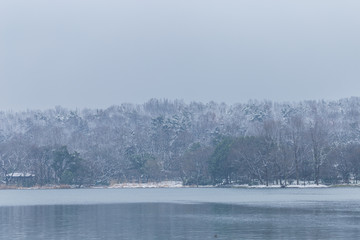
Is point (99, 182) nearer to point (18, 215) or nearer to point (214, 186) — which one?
point (214, 186)

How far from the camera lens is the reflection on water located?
126 feet

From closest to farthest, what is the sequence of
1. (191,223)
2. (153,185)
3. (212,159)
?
(191,223)
(212,159)
(153,185)

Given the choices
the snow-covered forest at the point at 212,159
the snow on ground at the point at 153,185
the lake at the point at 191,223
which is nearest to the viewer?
the lake at the point at 191,223

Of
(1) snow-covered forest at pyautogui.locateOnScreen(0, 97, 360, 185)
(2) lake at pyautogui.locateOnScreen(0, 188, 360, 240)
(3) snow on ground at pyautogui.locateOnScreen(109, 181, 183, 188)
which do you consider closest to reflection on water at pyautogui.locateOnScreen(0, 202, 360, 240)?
(2) lake at pyautogui.locateOnScreen(0, 188, 360, 240)

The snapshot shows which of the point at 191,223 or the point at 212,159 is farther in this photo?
the point at 212,159

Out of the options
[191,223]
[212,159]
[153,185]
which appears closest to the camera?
[191,223]

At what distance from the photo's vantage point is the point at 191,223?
45812mm

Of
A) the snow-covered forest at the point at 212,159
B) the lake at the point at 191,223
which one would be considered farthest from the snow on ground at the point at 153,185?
the lake at the point at 191,223

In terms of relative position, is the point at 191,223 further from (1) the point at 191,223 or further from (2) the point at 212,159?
(2) the point at 212,159

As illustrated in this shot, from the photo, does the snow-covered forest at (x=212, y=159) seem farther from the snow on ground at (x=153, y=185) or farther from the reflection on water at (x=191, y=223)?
the reflection on water at (x=191, y=223)

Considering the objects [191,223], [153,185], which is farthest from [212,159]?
[191,223]

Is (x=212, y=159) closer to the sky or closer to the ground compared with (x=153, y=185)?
closer to the sky

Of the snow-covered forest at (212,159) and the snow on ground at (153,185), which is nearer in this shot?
the snow-covered forest at (212,159)

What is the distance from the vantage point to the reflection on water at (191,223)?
38312mm
